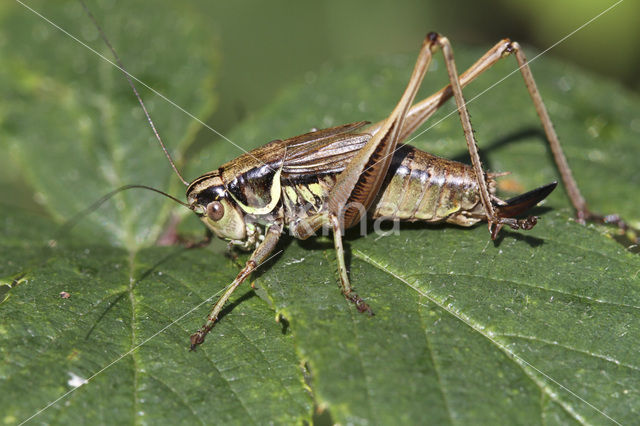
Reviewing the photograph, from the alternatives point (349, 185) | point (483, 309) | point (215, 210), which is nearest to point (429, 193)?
point (349, 185)

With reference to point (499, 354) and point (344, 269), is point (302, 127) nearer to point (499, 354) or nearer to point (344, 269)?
point (344, 269)

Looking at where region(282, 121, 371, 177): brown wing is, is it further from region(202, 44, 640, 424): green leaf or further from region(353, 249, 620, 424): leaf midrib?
region(353, 249, 620, 424): leaf midrib

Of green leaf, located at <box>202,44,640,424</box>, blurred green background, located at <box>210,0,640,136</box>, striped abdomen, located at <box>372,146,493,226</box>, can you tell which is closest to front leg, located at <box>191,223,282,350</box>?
green leaf, located at <box>202,44,640,424</box>

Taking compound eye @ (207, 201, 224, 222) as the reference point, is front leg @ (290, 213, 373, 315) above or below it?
below

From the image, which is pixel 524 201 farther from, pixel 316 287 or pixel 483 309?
pixel 316 287

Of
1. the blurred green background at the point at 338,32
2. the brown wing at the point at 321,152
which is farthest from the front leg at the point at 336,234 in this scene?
the blurred green background at the point at 338,32

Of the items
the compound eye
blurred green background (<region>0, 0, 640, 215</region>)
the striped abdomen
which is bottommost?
the striped abdomen
